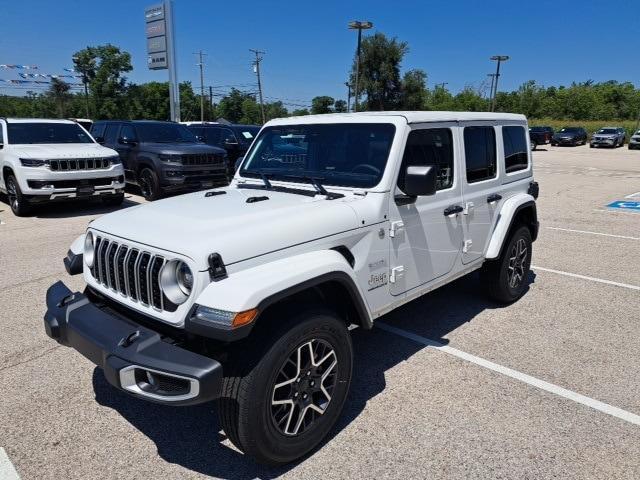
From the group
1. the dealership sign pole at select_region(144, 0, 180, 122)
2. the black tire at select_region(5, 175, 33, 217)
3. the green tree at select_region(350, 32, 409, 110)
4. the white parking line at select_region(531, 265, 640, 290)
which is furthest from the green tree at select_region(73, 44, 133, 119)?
the white parking line at select_region(531, 265, 640, 290)

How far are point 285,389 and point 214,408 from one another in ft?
2.86

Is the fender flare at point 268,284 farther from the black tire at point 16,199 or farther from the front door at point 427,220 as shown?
the black tire at point 16,199

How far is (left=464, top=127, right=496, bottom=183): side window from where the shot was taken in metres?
4.14

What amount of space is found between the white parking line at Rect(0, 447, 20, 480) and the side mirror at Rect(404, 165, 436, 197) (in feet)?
9.17

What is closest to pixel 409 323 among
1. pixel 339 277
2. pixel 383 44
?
pixel 339 277

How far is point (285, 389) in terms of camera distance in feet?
8.50

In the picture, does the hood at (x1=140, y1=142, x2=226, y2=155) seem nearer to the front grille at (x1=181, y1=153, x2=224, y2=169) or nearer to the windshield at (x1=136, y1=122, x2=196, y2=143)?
the front grille at (x1=181, y1=153, x2=224, y2=169)

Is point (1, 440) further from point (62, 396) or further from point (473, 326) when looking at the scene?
point (473, 326)

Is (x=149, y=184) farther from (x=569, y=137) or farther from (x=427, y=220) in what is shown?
(x=569, y=137)

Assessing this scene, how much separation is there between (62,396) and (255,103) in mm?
106871

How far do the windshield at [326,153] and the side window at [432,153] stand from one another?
166 millimetres

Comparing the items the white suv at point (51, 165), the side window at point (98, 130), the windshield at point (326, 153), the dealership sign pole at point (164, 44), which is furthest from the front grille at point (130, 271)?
the dealership sign pole at point (164, 44)

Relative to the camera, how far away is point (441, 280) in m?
3.92

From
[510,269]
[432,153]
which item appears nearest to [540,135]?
[510,269]
